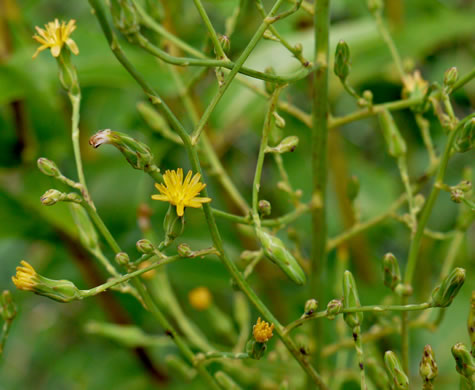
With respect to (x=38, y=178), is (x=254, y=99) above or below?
above

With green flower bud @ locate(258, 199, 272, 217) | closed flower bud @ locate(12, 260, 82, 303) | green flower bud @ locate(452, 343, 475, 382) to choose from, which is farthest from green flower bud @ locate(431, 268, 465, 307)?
closed flower bud @ locate(12, 260, 82, 303)

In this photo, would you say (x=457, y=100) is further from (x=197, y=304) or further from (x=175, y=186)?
(x=175, y=186)

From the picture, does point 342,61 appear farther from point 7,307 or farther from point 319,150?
point 7,307

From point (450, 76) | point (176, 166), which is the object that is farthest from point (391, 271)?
point (176, 166)

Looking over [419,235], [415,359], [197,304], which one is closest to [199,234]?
[197,304]

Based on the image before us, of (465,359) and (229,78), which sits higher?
(229,78)

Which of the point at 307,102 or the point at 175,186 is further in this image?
the point at 307,102
